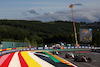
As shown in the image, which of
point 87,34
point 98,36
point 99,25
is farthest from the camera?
point 98,36

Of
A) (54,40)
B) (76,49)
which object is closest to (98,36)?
(76,49)

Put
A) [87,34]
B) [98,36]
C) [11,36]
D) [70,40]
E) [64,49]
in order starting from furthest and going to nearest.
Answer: [11,36]
[70,40]
[98,36]
[64,49]
[87,34]

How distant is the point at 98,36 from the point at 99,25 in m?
54.7

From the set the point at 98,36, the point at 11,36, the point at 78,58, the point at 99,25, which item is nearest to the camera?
the point at 78,58

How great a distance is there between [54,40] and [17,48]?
114 m

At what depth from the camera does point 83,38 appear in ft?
137

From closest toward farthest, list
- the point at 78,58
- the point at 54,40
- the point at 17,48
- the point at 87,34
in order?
the point at 78,58
the point at 87,34
the point at 17,48
the point at 54,40

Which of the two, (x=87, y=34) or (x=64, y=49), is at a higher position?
(x=87, y=34)

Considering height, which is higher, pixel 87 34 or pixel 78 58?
pixel 87 34

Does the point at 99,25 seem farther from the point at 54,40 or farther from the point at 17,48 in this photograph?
the point at 54,40

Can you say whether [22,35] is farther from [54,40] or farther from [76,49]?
[76,49]

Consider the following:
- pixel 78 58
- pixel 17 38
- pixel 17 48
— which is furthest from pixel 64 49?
pixel 17 38

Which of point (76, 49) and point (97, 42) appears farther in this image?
point (97, 42)

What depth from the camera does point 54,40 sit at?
555ft
